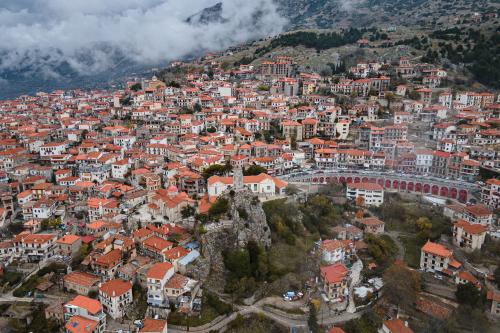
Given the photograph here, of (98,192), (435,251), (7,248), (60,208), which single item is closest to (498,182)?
(435,251)

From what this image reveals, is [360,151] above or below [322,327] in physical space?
above

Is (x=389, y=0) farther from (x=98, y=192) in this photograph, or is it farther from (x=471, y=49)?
(x=98, y=192)

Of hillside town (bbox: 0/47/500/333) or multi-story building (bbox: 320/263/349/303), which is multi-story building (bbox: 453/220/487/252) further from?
multi-story building (bbox: 320/263/349/303)

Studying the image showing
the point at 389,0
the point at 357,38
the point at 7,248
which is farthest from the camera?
the point at 389,0

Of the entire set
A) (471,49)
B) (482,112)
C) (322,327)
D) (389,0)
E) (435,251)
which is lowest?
(322,327)

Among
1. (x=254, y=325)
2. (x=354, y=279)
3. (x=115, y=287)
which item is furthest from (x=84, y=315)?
Answer: (x=354, y=279)

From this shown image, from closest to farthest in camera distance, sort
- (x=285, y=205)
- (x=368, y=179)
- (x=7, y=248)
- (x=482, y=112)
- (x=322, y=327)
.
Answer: (x=322, y=327)
(x=7, y=248)
(x=285, y=205)
(x=368, y=179)
(x=482, y=112)

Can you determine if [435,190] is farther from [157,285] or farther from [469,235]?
[157,285]
